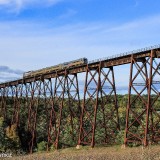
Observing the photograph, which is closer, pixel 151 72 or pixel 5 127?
pixel 151 72

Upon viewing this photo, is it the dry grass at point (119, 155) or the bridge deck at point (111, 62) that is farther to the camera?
the bridge deck at point (111, 62)

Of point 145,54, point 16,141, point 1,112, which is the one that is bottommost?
point 16,141

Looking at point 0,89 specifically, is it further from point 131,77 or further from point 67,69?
point 131,77

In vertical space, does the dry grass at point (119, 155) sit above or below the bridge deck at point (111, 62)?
below

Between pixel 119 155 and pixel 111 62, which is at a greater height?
pixel 111 62

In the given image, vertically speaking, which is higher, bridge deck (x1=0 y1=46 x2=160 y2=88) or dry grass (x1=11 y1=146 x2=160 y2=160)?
bridge deck (x1=0 y1=46 x2=160 y2=88)

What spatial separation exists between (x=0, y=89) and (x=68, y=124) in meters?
14.9

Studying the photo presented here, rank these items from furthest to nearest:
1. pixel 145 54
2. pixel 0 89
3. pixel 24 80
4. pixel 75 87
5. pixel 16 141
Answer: pixel 0 89
pixel 24 80
pixel 16 141
pixel 75 87
pixel 145 54

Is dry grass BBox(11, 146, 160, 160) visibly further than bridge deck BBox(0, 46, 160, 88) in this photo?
No

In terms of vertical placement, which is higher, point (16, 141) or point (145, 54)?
point (145, 54)

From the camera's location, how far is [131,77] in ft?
92.8

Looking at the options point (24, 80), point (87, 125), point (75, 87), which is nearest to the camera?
point (75, 87)

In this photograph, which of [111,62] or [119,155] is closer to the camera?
[119,155]

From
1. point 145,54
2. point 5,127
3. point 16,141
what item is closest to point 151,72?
point 145,54
